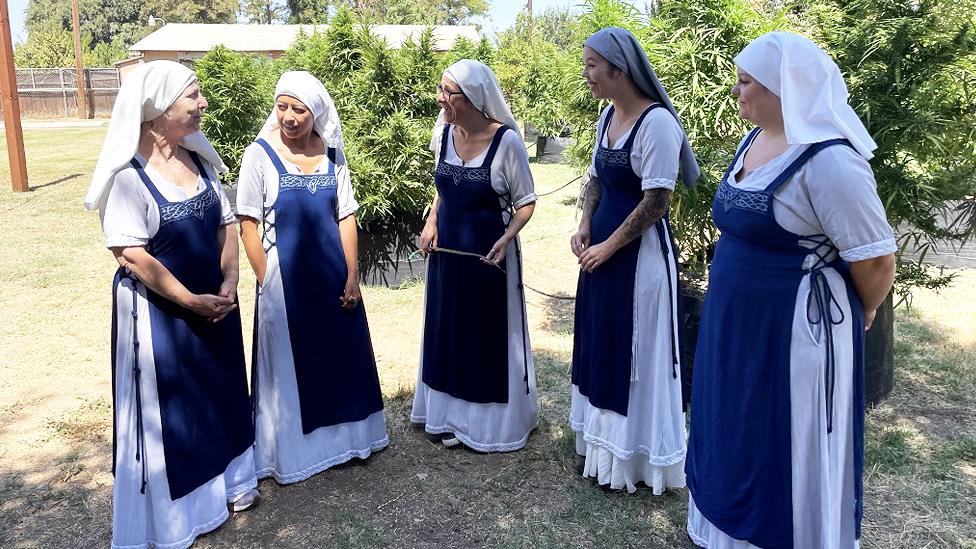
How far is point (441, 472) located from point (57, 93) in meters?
33.3

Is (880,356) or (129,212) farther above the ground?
(129,212)

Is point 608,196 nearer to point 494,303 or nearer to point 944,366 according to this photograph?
point 494,303

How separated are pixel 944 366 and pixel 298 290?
4108 millimetres

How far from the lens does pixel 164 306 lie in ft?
9.12

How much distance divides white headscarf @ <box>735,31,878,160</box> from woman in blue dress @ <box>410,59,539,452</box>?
156 centimetres

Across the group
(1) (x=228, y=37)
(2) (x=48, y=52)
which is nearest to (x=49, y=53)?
(2) (x=48, y=52)

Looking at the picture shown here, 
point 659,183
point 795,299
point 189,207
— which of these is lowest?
point 795,299

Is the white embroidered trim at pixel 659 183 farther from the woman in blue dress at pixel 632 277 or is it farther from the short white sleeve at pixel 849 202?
the short white sleeve at pixel 849 202

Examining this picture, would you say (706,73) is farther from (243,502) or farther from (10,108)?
(10,108)

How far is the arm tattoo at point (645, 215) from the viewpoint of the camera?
9.94ft

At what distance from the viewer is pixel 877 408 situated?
429 cm

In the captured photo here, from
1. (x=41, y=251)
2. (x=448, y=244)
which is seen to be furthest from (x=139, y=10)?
(x=448, y=244)

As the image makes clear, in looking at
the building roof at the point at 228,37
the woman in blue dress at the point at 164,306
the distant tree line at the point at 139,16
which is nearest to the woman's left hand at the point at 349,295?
the woman in blue dress at the point at 164,306

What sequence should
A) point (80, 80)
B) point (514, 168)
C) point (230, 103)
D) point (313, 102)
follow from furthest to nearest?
point (80, 80), point (230, 103), point (514, 168), point (313, 102)
